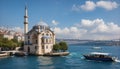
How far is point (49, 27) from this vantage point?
77.6 m

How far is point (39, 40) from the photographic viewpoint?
71.5 meters

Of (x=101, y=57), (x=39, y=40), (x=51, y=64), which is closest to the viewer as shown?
(x=51, y=64)

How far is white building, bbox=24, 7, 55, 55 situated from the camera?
2800 inches

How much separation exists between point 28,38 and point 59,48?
29.9 ft

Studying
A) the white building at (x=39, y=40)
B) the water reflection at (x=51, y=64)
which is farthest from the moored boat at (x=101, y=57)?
the white building at (x=39, y=40)

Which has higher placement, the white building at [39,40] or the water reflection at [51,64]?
the white building at [39,40]

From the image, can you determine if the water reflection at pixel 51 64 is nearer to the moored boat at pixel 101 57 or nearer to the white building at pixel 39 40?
the moored boat at pixel 101 57

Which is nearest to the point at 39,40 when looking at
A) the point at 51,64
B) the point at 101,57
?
the point at 101,57

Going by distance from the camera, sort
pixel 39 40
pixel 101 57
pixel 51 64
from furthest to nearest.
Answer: pixel 39 40, pixel 101 57, pixel 51 64

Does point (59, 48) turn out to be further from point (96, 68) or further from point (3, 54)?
point (96, 68)

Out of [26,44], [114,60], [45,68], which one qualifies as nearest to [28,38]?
[26,44]

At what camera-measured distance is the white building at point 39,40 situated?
71125 millimetres

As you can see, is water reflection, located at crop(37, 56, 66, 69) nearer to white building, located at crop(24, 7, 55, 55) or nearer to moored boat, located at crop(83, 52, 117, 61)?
moored boat, located at crop(83, 52, 117, 61)

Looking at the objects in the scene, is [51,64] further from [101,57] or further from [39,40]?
[39,40]
